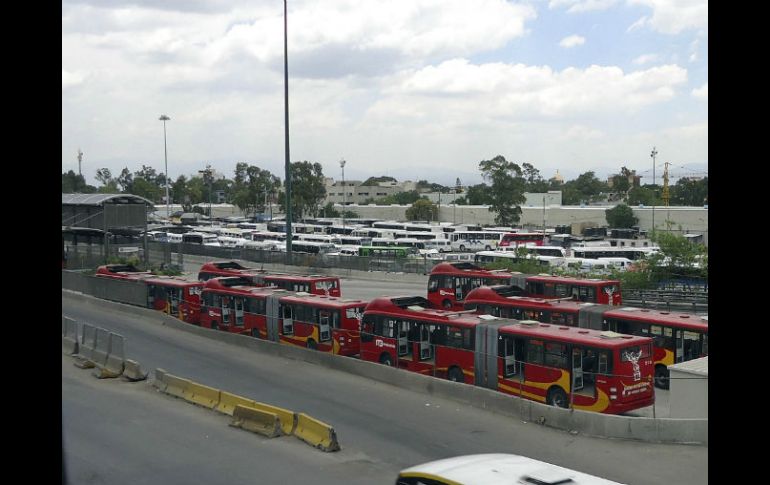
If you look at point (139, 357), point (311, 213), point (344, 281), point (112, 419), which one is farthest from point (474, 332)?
point (311, 213)

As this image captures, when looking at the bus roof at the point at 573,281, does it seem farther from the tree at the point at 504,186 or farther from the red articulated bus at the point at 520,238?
the tree at the point at 504,186

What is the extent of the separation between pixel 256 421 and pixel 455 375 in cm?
545

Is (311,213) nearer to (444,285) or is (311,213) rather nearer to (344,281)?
(344,281)

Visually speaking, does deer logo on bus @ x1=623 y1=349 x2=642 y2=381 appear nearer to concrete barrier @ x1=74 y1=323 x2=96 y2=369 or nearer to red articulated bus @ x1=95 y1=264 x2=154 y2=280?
concrete barrier @ x1=74 y1=323 x2=96 y2=369

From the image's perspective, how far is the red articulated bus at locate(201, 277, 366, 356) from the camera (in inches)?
857

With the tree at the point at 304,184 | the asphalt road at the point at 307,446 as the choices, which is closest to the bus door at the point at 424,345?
the asphalt road at the point at 307,446

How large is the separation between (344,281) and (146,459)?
30791 mm

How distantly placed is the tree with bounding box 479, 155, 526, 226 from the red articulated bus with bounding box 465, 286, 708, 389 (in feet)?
173

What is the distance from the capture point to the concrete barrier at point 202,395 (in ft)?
53.5

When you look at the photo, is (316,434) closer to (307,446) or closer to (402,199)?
(307,446)

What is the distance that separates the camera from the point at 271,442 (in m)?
14.0

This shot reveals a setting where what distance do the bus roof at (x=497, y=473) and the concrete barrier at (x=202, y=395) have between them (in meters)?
8.64

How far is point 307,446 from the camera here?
13695 mm
